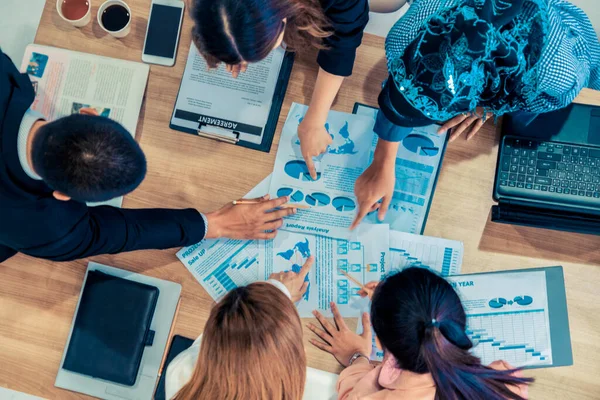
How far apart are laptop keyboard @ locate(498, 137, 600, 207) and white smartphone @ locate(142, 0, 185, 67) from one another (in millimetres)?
703

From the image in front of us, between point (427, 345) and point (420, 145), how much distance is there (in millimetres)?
434

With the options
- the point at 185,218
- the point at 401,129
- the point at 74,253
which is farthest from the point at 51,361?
the point at 401,129

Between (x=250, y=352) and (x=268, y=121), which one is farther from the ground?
(x=268, y=121)

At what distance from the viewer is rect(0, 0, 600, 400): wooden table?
95 cm

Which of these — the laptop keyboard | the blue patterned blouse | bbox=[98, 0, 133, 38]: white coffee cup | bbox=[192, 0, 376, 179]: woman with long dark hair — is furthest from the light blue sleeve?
bbox=[98, 0, 133, 38]: white coffee cup

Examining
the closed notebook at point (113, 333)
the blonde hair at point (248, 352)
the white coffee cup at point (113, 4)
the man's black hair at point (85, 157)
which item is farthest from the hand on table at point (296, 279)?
the white coffee cup at point (113, 4)

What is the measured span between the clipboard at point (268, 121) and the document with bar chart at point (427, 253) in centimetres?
33

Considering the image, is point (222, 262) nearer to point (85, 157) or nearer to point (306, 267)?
point (306, 267)

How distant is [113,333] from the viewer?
36.9 inches

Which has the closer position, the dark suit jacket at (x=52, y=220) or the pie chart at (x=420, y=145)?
the dark suit jacket at (x=52, y=220)

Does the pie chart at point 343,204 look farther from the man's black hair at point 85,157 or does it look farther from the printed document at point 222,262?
the man's black hair at point 85,157

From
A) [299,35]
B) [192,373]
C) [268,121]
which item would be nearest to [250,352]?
[192,373]

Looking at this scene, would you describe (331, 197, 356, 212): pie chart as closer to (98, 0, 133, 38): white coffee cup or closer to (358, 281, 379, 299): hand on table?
(358, 281, 379, 299): hand on table

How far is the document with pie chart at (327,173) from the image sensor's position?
3.22 feet
